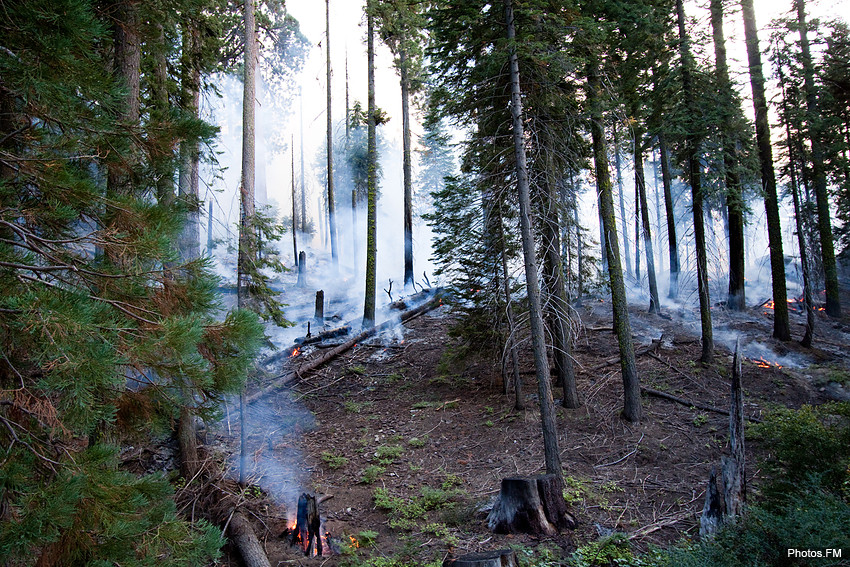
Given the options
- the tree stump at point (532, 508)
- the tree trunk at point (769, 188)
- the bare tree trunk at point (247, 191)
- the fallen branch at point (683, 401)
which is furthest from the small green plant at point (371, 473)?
the tree trunk at point (769, 188)

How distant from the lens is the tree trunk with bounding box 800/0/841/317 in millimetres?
13281

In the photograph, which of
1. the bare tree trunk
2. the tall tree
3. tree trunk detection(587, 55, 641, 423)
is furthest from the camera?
the tall tree

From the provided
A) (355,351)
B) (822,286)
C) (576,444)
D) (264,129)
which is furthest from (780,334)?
(264,129)

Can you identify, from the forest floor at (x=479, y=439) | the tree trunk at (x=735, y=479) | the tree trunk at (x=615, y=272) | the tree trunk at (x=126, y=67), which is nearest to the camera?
the tree trunk at (x=126, y=67)

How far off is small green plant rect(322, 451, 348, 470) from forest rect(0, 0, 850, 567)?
62 millimetres

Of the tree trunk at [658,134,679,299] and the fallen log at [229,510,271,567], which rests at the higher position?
the tree trunk at [658,134,679,299]

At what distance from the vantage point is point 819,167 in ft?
48.2

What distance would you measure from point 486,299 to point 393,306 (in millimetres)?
8898

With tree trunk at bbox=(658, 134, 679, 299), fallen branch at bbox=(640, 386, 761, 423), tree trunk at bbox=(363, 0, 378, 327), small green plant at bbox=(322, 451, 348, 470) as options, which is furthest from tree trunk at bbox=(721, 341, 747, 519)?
tree trunk at bbox=(363, 0, 378, 327)

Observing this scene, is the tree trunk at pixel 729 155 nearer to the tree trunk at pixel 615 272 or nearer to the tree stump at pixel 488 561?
the tree trunk at pixel 615 272

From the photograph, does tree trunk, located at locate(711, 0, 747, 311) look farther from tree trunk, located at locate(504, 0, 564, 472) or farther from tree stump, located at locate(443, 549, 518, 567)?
tree stump, located at locate(443, 549, 518, 567)

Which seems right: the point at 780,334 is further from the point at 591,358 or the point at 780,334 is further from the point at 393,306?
the point at 393,306

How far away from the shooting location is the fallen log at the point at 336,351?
11908 millimetres

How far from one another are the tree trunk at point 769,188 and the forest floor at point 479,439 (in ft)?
3.06
